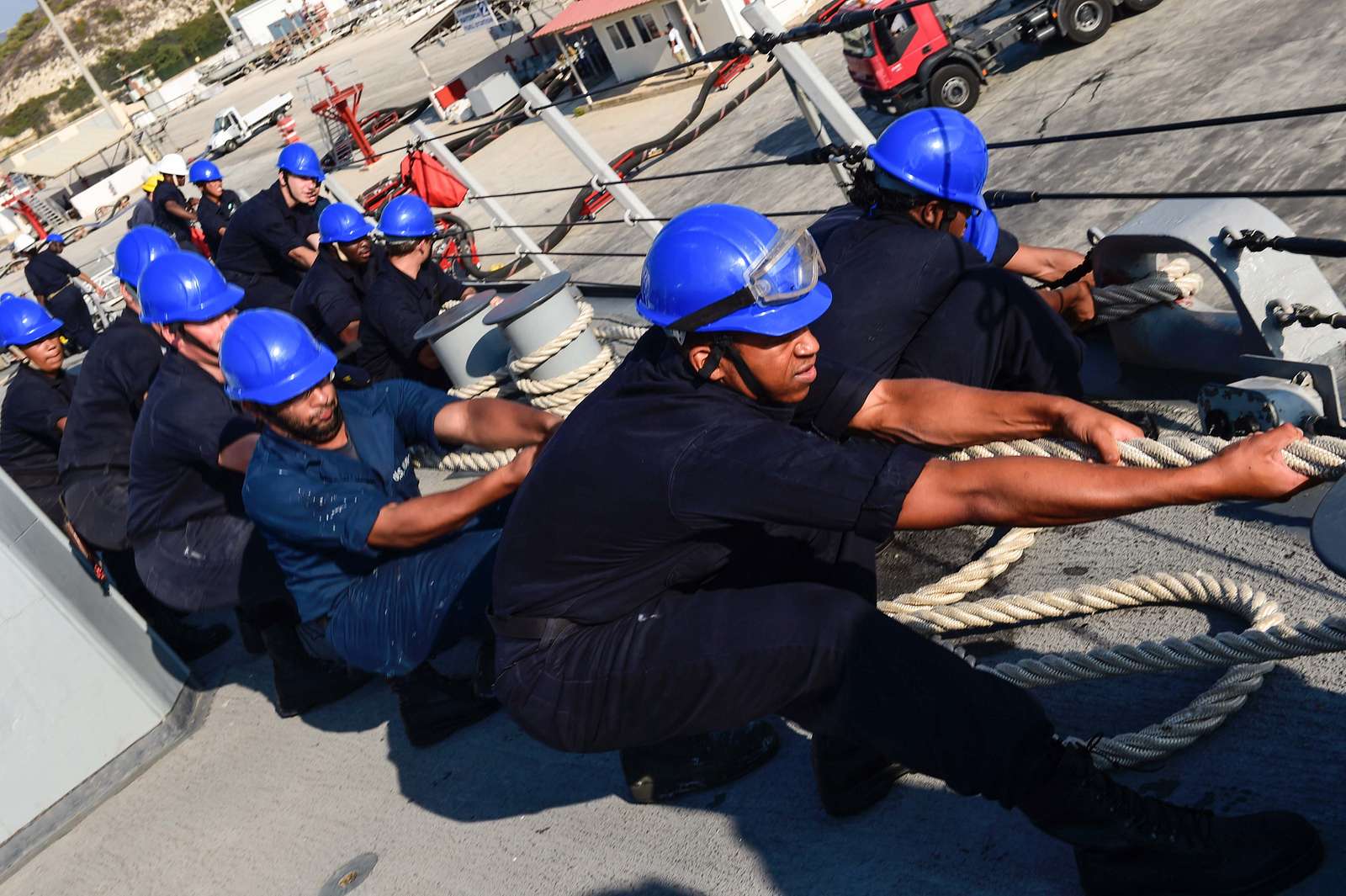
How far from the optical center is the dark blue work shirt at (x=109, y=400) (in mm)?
4828

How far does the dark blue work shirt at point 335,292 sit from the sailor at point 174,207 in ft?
17.3

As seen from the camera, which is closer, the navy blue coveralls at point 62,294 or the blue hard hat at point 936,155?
the blue hard hat at point 936,155

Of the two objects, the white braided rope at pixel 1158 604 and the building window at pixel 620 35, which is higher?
the white braided rope at pixel 1158 604

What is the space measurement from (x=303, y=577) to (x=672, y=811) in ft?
4.39

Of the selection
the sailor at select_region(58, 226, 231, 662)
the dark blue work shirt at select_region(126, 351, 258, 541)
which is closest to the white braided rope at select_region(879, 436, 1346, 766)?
the dark blue work shirt at select_region(126, 351, 258, 541)

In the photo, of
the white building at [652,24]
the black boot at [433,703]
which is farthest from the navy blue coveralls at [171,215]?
the white building at [652,24]

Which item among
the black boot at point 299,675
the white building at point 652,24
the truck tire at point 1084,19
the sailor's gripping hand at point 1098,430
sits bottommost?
the truck tire at point 1084,19

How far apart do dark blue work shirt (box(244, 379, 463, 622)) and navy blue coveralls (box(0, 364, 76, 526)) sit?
8.52ft

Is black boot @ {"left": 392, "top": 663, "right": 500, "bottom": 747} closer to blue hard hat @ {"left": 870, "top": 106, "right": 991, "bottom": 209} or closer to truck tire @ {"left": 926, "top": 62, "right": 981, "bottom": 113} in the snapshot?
blue hard hat @ {"left": 870, "top": 106, "right": 991, "bottom": 209}

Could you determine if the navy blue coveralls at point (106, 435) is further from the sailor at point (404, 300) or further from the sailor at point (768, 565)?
the sailor at point (768, 565)

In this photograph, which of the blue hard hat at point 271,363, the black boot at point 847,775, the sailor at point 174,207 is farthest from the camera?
the sailor at point 174,207

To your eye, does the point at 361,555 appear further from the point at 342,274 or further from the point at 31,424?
the point at 342,274

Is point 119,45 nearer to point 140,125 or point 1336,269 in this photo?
point 140,125

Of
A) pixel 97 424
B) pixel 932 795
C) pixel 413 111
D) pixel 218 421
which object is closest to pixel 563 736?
pixel 932 795
